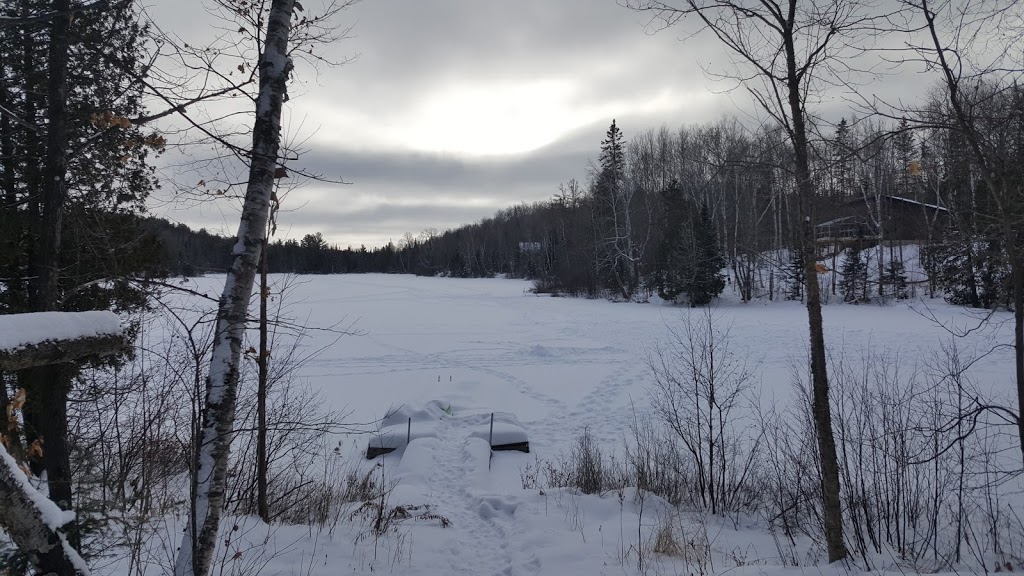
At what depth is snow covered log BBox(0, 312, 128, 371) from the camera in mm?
1953

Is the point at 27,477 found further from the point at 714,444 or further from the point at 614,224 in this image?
the point at 614,224

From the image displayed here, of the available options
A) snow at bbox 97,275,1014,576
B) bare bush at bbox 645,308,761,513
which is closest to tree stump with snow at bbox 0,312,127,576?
snow at bbox 97,275,1014,576

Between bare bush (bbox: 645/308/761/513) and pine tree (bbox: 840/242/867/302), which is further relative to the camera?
pine tree (bbox: 840/242/867/302)

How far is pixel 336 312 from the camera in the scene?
31.3m

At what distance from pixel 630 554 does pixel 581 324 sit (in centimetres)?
2034

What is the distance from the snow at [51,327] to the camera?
1956 millimetres

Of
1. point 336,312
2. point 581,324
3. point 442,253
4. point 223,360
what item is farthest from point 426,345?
point 442,253

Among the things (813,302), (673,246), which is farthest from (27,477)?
(673,246)

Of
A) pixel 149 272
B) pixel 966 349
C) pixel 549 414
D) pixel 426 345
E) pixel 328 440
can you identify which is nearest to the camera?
pixel 149 272

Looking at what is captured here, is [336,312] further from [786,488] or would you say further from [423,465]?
[786,488]

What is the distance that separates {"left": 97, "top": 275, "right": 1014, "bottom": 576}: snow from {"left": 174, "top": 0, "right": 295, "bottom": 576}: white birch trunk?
1743mm

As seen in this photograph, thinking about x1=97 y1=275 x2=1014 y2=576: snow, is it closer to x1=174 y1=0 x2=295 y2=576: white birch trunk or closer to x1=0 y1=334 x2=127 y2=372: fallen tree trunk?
x1=174 y1=0 x2=295 y2=576: white birch trunk

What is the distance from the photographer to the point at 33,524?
181cm

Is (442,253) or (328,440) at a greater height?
(442,253)
